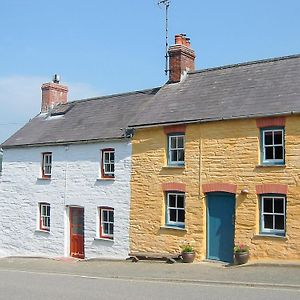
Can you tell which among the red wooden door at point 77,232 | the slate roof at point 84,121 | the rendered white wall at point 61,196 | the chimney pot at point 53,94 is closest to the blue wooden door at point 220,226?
the rendered white wall at point 61,196

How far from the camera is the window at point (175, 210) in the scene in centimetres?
1881

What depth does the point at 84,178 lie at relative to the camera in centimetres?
2220

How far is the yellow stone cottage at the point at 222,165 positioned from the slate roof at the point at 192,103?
0.16 ft

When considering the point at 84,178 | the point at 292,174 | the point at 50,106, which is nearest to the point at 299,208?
the point at 292,174

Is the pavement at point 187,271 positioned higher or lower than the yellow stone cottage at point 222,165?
lower

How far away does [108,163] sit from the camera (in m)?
21.5

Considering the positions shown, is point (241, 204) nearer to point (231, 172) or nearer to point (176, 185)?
point (231, 172)

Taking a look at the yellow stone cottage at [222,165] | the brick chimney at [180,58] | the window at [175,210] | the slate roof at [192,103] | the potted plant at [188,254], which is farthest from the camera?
the brick chimney at [180,58]

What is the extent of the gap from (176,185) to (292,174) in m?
4.59

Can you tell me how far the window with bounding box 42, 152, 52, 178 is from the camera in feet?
79.2

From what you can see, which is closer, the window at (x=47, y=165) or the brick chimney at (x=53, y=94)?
the window at (x=47, y=165)

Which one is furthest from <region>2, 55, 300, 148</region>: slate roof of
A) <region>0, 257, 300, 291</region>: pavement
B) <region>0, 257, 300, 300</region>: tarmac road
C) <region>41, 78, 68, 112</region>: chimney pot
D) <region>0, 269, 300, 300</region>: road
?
<region>0, 269, 300, 300</region>: road

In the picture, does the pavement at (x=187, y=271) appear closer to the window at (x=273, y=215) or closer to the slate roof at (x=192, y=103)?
the window at (x=273, y=215)

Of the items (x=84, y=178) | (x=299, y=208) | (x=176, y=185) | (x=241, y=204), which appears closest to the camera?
(x=299, y=208)
